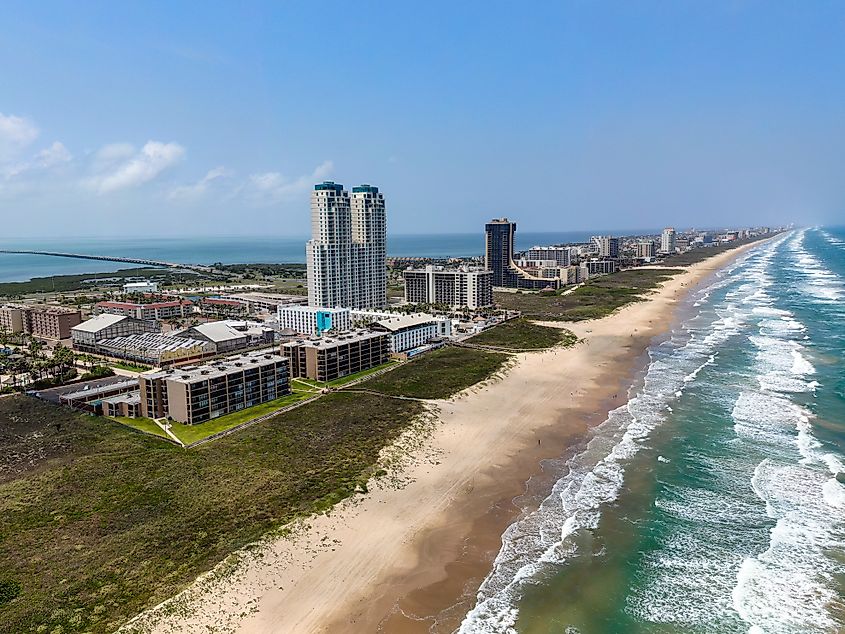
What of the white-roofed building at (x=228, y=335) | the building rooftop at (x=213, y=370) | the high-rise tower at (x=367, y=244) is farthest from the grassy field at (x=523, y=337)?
the building rooftop at (x=213, y=370)

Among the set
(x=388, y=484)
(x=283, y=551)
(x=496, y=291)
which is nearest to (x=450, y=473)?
(x=388, y=484)

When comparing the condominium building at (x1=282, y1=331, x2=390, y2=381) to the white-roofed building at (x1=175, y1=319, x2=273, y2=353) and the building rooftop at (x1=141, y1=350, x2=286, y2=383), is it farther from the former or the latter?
the white-roofed building at (x1=175, y1=319, x2=273, y2=353)

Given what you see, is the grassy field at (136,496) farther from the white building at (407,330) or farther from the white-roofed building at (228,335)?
the white-roofed building at (228,335)

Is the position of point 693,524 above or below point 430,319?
below

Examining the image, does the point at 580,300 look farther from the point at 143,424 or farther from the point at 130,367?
the point at 143,424

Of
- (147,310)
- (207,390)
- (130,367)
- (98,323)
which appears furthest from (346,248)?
(207,390)

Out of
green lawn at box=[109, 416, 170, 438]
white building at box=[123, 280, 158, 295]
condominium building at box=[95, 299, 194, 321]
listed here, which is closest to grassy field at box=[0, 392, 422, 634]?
green lawn at box=[109, 416, 170, 438]
